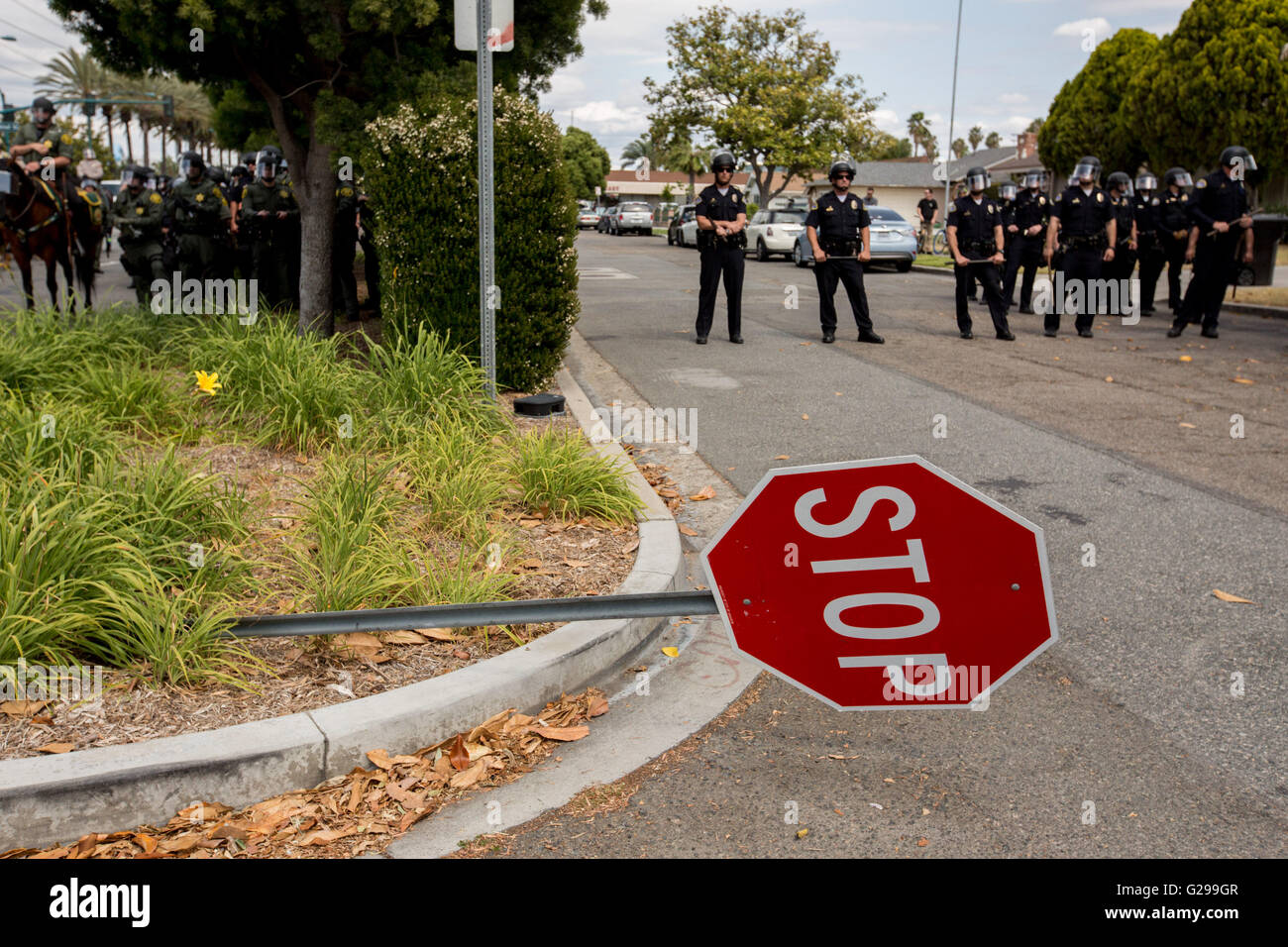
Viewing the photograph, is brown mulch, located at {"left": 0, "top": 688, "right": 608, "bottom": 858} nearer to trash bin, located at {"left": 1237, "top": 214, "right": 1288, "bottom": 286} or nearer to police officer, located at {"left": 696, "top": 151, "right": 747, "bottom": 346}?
police officer, located at {"left": 696, "top": 151, "right": 747, "bottom": 346}

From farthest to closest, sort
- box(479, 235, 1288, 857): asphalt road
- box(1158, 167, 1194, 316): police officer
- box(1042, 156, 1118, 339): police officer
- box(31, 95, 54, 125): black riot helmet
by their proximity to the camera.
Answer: box(1158, 167, 1194, 316): police officer < box(1042, 156, 1118, 339): police officer < box(31, 95, 54, 125): black riot helmet < box(479, 235, 1288, 857): asphalt road

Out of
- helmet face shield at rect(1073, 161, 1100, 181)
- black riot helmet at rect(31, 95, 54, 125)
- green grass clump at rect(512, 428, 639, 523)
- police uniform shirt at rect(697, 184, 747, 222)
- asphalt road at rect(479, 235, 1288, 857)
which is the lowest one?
asphalt road at rect(479, 235, 1288, 857)

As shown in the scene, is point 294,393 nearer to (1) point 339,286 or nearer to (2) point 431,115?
(2) point 431,115

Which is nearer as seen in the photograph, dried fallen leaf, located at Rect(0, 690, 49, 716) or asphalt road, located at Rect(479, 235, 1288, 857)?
asphalt road, located at Rect(479, 235, 1288, 857)

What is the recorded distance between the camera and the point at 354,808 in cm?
332

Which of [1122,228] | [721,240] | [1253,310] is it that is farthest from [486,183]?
[1253,310]

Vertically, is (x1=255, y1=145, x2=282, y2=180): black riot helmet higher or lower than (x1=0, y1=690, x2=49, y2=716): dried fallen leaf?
higher

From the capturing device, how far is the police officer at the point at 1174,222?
15.8 metres

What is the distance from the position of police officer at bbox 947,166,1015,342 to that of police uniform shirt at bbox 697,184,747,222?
2862 millimetres

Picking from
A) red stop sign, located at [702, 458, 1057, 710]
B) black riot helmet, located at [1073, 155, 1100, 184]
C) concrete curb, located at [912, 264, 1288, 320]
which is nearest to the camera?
red stop sign, located at [702, 458, 1057, 710]

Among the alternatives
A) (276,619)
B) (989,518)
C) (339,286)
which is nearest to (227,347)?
(276,619)

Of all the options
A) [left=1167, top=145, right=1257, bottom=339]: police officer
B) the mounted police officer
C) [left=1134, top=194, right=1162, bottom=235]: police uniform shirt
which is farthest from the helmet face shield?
the mounted police officer

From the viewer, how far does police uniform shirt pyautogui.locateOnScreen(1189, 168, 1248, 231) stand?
1350 cm

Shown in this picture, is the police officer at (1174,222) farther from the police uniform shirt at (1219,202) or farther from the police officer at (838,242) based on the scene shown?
the police officer at (838,242)
